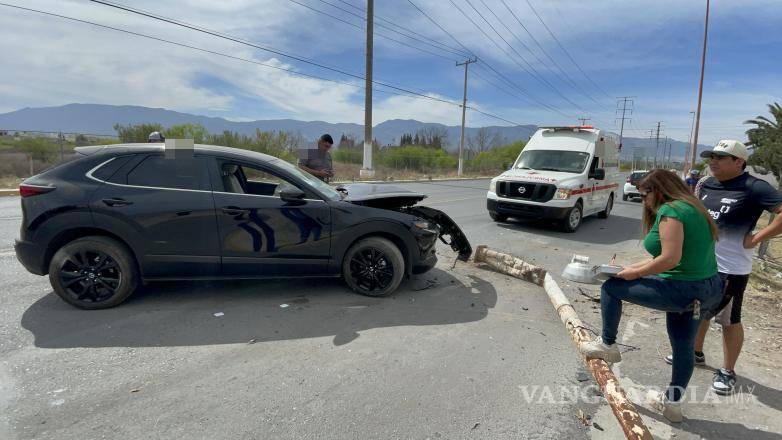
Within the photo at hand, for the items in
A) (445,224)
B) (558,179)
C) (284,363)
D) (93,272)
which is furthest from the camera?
(558,179)

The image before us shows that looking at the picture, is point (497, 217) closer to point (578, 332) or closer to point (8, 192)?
point (578, 332)

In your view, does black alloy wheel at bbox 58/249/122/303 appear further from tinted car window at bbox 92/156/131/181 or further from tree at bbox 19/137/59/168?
tree at bbox 19/137/59/168

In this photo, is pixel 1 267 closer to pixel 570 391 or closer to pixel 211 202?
pixel 211 202

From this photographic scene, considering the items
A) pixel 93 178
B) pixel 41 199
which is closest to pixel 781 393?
pixel 93 178

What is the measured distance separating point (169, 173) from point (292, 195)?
48.9 inches

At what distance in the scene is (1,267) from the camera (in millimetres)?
5148

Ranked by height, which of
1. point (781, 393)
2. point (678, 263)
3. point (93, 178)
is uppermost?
point (93, 178)

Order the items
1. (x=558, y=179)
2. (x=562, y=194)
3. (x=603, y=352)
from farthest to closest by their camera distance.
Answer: (x=558, y=179), (x=562, y=194), (x=603, y=352)

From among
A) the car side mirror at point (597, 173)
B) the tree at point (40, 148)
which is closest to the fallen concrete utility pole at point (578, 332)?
the car side mirror at point (597, 173)

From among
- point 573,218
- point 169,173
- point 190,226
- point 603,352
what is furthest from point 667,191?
point 573,218

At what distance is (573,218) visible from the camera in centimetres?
976

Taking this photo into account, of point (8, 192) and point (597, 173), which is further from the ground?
point (597, 173)

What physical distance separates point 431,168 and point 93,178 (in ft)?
128

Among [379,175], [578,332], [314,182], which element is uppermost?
[314,182]
